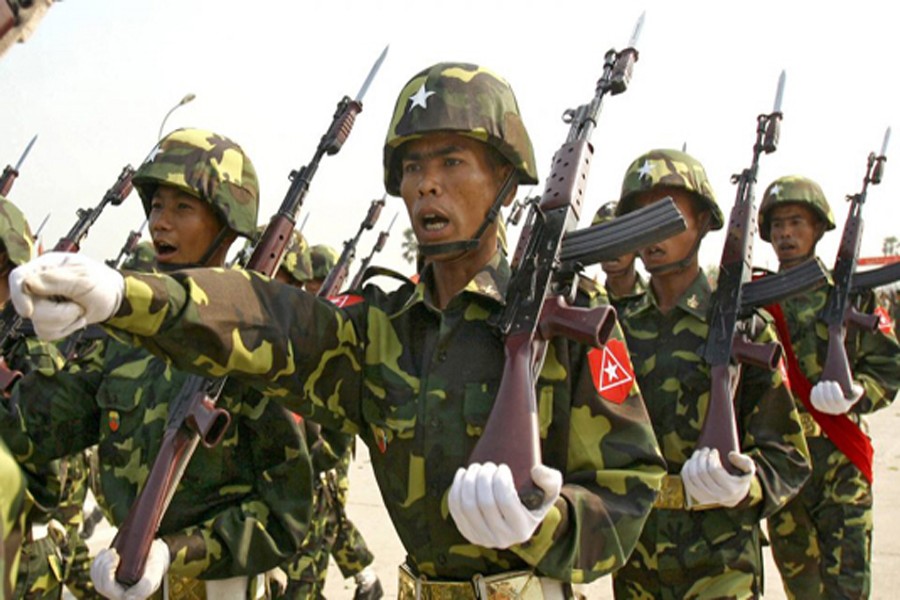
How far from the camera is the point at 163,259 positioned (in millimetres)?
3424

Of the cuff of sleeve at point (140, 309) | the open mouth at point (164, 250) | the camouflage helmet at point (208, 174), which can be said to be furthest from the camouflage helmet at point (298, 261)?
the cuff of sleeve at point (140, 309)

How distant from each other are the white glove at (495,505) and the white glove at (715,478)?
164cm

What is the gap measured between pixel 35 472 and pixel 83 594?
1848mm

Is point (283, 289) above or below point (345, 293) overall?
below

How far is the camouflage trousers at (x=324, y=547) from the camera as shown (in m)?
5.30

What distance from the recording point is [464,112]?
2.57 m

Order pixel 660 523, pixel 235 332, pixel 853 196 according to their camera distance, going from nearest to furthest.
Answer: pixel 235 332 < pixel 660 523 < pixel 853 196

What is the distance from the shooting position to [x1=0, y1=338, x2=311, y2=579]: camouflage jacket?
2984 millimetres

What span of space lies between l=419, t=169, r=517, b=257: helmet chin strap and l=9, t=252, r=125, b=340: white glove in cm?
99

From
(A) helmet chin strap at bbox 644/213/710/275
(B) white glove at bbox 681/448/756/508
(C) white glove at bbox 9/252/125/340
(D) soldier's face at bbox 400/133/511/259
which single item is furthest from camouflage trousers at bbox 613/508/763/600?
(C) white glove at bbox 9/252/125/340

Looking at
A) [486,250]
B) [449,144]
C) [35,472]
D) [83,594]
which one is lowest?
[83,594]

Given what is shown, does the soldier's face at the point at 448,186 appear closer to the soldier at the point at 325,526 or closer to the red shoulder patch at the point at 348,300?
the red shoulder patch at the point at 348,300

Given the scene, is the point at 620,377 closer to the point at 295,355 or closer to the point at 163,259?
the point at 295,355

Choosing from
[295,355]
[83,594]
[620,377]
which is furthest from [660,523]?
[83,594]
